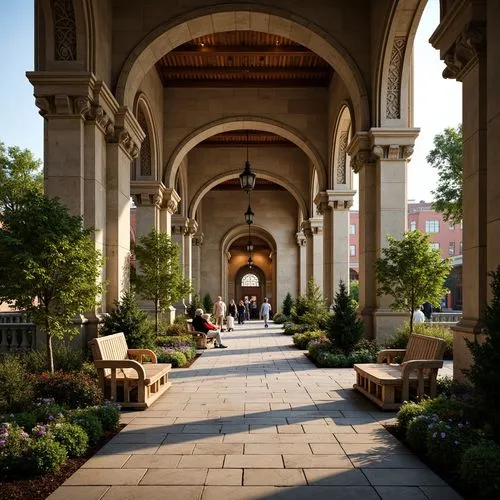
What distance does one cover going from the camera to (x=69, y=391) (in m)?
6.79

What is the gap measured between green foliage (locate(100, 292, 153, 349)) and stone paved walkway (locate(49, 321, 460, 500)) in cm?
191

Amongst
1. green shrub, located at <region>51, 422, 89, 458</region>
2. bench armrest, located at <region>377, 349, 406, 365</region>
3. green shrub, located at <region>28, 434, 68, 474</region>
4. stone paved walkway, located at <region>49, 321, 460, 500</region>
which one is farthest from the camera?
bench armrest, located at <region>377, 349, 406, 365</region>

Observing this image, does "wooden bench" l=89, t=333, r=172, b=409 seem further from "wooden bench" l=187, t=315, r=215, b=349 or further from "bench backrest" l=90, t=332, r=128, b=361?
"wooden bench" l=187, t=315, r=215, b=349

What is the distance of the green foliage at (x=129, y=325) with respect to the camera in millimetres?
10273

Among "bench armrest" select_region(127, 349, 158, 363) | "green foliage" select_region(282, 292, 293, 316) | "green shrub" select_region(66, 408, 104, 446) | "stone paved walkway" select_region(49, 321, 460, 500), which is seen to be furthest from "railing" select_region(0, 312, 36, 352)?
"green foliage" select_region(282, 292, 293, 316)

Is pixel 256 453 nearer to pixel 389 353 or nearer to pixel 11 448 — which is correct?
pixel 11 448

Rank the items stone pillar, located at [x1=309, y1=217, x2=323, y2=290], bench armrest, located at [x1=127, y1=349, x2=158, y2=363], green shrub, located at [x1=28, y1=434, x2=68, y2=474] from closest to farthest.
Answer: green shrub, located at [x1=28, y1=434, x2=68, y2=474] < bench armrest, located at [x1=127, y1=349, x2=158, y2=363] < stone pillar, located at [x1=309, y1=217, x2=323, y2=290]

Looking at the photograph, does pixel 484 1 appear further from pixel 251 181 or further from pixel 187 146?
pixel 187 146

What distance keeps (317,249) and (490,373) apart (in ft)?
68.0

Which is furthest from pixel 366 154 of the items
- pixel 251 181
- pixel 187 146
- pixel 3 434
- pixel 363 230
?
pixel 3 434

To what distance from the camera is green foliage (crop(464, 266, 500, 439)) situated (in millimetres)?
4445

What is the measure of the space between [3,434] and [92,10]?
28.0 feet

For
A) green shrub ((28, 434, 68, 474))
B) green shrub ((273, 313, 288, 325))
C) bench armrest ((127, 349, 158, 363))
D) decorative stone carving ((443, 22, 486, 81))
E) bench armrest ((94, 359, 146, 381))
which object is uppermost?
decorative stone carving ((443, 22, 486, 81))

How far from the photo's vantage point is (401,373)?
24.3 ft
